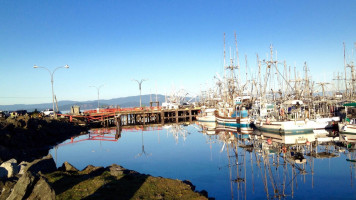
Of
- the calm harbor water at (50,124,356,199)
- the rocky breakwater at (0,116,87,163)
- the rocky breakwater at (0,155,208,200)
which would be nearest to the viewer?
the rocky breakwater at (0,155,208,200)

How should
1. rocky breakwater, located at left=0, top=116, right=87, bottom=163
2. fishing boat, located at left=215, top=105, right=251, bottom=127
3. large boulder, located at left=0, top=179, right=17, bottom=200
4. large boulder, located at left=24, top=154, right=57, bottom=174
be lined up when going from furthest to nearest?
fishing boat, located at left=215, top=105, right=251, bottom=127, rocky breakwater, located at left=0, top=116, right=87, bottom=163, large boulder, located at left=24, top=154, right=57, bottom=174, large boulder, located at left=0, top=179, right=17, bottom=200

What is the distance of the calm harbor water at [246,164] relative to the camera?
19.0 metres

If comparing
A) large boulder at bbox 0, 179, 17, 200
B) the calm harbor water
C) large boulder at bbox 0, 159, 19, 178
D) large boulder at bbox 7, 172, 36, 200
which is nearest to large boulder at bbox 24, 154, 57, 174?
large boulder at bbox 0, 159, 19, 178

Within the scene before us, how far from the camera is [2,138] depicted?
3222 centimetres

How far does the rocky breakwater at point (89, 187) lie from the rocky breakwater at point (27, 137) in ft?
43.1

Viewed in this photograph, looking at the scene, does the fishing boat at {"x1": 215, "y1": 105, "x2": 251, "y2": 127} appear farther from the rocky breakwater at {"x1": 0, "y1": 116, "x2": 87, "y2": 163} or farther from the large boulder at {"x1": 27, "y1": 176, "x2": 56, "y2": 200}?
the large boulder at {"x1": 27, "y1": 176, "x2": 56, "y2": 200}

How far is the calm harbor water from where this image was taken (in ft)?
62.4

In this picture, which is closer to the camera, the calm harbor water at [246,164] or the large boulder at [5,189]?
the large boulder at [5,189]

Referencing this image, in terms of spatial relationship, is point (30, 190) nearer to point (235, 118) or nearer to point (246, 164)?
point (246, 164)

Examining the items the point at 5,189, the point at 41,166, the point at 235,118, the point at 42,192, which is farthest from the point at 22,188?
the point at 235,118

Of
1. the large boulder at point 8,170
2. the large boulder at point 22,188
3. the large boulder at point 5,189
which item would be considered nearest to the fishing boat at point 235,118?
the large boulder at point 8,170

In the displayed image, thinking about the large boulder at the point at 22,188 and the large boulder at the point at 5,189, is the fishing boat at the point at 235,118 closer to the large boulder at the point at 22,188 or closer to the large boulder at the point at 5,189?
the large boulder at the point at 5,189

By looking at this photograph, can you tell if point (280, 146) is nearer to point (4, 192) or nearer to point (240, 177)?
point (240, 177)

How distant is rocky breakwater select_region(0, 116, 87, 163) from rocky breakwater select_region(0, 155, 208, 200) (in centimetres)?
1313
